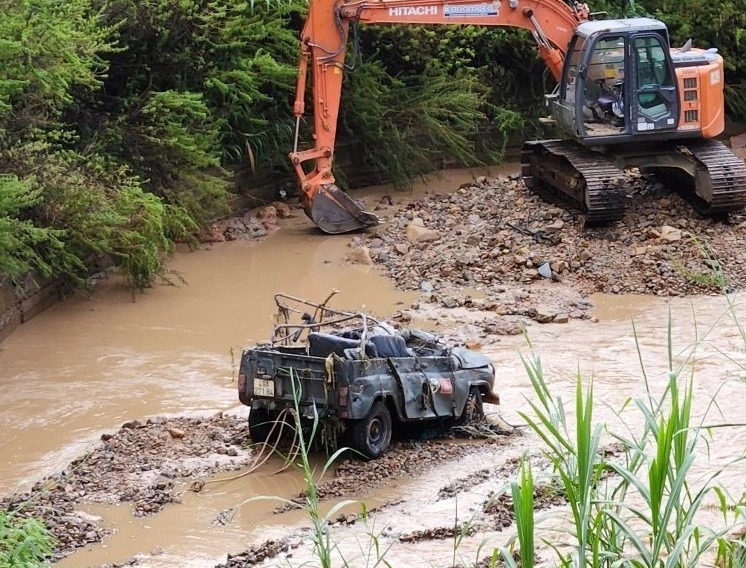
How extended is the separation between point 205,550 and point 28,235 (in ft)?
19.0

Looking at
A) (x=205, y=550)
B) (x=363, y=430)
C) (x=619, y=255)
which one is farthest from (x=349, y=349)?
(x=619, y=255)

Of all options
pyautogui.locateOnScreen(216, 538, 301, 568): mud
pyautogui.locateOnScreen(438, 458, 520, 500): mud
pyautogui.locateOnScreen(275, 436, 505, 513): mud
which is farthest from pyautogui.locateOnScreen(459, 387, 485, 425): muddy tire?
pyautogui.locateOnScreen(216, 538, 301, 568): mud

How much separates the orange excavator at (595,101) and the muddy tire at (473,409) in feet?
19.3

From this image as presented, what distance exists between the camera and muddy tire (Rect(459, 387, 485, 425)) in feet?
32.4

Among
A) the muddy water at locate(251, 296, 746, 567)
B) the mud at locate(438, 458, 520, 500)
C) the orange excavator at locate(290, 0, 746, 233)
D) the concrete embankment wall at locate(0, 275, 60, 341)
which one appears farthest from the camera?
the orange excavator at locate(290, 0, 746, 233)

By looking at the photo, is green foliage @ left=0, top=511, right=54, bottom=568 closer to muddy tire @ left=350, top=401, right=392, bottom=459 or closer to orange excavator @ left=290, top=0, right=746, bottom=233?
muddy tire @ left=350, top=401, right=392, bottom=459

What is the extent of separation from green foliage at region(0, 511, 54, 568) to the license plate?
2407mm

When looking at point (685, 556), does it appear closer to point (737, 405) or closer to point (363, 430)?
point (363, 430)

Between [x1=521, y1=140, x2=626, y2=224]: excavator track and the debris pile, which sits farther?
[x1=521, y1=140, x2=626, y2=224]: excavator track

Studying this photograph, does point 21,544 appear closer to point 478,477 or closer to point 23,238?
point 478,477

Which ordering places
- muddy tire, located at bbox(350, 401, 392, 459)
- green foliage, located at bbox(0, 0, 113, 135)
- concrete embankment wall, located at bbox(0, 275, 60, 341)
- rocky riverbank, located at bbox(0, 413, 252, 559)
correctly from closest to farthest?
1. rocky riverbank, located at bbox(0, 413, 252, 559)
2. muddy tire, located at bbox(350, 401, 392, 459)
3. green foliage, located at bbox(0, 0, 113, 135)
4. concrete embankment wall, located at bbox(0, 275, 60, 341)

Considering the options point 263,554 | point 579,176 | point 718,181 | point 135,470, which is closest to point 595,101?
point 579,176

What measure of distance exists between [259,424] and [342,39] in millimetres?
8013

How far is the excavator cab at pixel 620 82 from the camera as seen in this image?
15.6m
